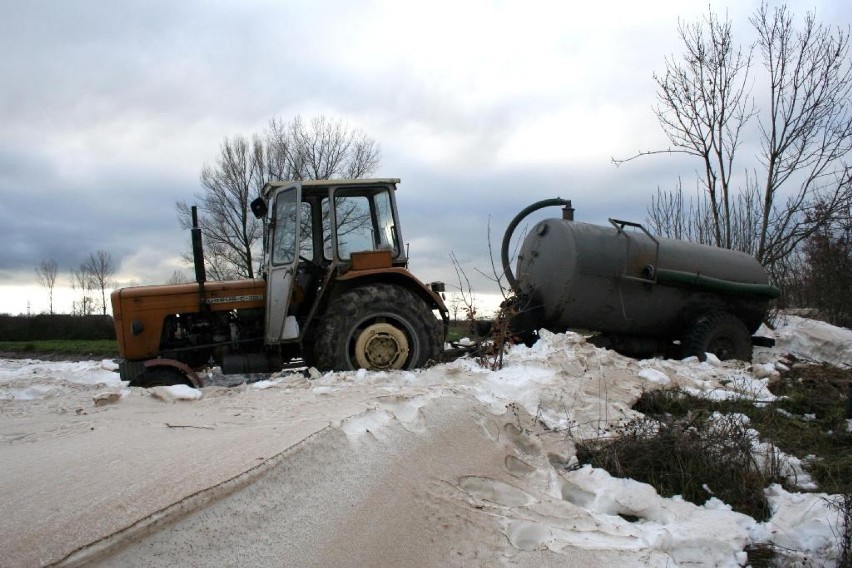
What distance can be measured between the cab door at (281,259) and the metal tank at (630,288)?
3066 mm

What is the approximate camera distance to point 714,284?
9.52 metres

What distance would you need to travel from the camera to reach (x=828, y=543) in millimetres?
3418

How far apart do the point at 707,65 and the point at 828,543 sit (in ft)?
39.9

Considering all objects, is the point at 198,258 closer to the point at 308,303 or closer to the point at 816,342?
the point at 308,303

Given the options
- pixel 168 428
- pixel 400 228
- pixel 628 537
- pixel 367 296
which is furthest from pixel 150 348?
pixel 628 537

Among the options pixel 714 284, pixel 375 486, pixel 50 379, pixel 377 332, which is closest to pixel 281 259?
pixel 377 332

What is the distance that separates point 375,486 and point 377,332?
4.02 meters

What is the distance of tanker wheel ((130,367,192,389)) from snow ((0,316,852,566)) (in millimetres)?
1143

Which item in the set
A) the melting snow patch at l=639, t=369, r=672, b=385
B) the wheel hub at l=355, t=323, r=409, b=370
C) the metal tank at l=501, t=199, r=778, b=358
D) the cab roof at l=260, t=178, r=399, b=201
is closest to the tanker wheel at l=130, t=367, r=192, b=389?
the wheel hub at l=355, t=323, r=409, b=370

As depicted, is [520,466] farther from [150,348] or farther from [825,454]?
[150,348]

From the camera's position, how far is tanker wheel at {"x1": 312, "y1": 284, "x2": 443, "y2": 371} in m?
7.21

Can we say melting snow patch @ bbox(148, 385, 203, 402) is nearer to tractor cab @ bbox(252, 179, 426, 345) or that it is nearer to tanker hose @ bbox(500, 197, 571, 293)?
tractor cab @ bbox(252, 179, 426, 345)

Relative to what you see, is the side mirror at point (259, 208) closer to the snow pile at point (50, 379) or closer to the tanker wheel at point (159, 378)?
the tanker wheel at point (159, 378)

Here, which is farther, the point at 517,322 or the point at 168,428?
the point at 517,322
